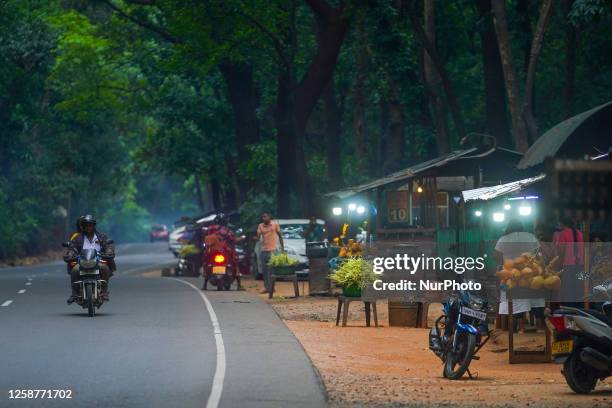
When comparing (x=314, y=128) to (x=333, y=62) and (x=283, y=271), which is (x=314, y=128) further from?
(x=283, y=271)

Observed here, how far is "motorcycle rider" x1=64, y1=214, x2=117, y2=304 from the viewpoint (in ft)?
79.7

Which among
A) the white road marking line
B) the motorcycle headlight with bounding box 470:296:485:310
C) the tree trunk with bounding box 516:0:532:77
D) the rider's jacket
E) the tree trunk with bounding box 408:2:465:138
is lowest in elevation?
the white road marking line

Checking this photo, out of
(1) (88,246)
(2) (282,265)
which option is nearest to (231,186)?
(2) (282,265)

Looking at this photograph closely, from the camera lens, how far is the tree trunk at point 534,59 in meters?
30.3

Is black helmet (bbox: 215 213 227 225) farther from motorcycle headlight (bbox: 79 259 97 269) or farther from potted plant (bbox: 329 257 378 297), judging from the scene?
potted plant (bbox: 329 257 378 297)

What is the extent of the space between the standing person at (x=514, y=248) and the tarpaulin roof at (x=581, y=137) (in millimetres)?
1311

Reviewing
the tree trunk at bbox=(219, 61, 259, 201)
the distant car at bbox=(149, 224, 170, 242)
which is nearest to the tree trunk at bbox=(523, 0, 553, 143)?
the tree trunk at bbox=(219, 61, 259, 201)

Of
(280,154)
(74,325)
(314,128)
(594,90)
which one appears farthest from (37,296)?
(314,128)

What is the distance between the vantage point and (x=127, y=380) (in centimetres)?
1491

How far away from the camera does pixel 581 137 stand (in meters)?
20.9

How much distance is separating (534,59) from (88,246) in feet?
39.3

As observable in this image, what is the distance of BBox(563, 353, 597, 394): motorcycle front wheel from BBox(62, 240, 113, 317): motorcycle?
11.7 m

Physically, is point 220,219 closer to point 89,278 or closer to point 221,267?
point 221,267

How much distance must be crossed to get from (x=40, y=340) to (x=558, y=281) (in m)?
7.47
